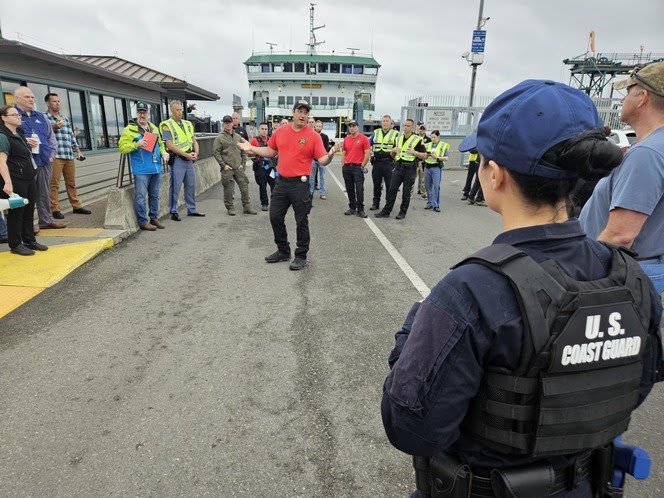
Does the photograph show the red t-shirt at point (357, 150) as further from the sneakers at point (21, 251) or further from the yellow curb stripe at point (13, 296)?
the yellow curb stripe at point (13, 296)

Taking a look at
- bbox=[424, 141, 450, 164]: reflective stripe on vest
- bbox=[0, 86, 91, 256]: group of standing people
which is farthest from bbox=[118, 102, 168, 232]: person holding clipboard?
bbox=[424, 141, 450, 164]: reflective stripe on vest

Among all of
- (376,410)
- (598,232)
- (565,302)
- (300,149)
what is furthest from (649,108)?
(300,149)

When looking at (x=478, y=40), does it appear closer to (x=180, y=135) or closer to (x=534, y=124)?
(x=180, y=135)

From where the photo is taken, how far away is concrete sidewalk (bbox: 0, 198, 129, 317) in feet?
15.6

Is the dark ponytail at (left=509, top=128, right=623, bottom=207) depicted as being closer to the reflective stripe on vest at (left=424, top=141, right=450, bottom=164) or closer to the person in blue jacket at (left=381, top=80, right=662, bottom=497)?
the person in blue jacket at (left=381, top=80, right=662, bottom=497)

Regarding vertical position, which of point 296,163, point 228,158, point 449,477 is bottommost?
point 449,477

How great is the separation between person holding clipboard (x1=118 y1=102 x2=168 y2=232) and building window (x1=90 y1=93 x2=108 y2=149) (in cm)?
461

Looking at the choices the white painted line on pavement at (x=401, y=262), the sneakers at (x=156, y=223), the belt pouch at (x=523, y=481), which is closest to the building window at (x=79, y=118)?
the sneakers at (x=156, y=223)

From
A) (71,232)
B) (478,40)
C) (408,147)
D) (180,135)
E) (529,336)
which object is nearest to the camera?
(529,336)

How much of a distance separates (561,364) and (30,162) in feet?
22.0

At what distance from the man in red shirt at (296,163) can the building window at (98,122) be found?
7.58 meters

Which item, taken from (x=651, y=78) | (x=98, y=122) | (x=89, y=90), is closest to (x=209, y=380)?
(x=651, y=78)

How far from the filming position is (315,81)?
39.3 meters

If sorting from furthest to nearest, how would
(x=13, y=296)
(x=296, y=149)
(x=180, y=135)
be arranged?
(x=180, y=135)
(x=296, y=149)
(x=13, y=296)
